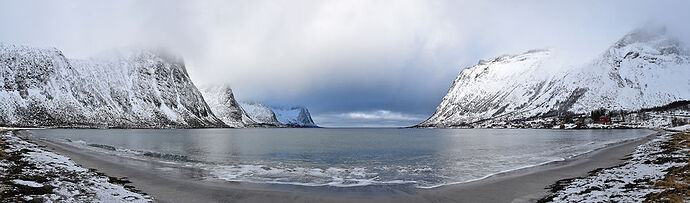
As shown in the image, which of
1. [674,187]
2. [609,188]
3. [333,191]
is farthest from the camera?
[333,191]

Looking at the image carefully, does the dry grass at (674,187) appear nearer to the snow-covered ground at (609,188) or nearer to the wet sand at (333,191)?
the snow-covered ground at (609,188)

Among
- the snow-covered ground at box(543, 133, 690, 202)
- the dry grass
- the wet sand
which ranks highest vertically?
the dry grass

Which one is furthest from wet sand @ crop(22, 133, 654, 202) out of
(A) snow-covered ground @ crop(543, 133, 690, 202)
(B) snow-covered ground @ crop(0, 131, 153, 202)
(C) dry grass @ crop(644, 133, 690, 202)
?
(C) dry grass @ crop(644, 133, 690, 202)

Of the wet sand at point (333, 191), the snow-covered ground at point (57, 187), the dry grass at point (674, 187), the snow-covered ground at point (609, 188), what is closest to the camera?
the dry grass at point (674, 187)

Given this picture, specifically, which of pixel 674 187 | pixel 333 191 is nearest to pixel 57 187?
pixel 333 191

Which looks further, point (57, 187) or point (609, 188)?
point (609, 188)

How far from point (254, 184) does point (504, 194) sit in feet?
51.7

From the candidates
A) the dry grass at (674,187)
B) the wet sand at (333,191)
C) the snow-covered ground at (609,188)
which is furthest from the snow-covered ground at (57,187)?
the dry grass at (674,187)

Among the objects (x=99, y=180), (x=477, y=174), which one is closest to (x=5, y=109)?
(x=99, y=180)

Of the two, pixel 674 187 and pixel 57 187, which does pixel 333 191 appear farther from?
pixel 674 187

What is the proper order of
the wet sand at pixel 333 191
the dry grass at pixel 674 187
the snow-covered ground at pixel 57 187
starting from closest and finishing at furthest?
the dry grass at pixel 674 187 → the snow-covered ground at pixel 57 187 → the wet sand at pixel 333 191

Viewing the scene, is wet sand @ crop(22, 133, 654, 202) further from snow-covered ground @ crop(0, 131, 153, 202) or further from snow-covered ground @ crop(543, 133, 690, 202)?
snow-covered ground @ crop(0, 131, 153, 202)

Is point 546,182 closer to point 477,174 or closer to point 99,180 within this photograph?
point 477,174

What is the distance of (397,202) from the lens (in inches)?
703
